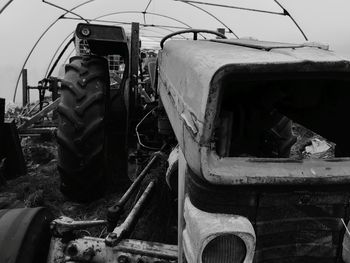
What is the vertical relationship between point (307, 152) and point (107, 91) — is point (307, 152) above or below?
below

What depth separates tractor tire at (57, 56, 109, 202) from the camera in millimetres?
2443

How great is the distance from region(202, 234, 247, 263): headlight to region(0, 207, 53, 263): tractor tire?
973mm

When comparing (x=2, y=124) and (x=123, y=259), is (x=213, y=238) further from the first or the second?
(x=2, y=124)

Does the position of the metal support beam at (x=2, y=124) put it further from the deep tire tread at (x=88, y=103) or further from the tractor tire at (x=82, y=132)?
the deep tire tread at (x=88, y=103)

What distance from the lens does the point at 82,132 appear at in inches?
96.3

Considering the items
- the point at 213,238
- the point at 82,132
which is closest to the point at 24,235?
the point at 82,132

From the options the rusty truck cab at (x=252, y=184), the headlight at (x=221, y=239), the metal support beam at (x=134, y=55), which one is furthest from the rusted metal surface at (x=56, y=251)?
the metal support beam at (x=134, y=55)

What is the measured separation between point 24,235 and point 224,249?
1.03m

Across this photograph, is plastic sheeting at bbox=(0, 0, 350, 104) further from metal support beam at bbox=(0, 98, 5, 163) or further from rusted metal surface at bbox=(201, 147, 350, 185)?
rusted metal surface at bbox=(201, 147, 350, 185)

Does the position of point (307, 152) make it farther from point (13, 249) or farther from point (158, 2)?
point (158, 2)

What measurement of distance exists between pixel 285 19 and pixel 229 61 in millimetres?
8079

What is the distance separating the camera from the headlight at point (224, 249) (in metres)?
1.05

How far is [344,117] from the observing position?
4.51 feet

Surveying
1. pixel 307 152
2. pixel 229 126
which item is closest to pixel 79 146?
pixel 229 126
